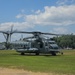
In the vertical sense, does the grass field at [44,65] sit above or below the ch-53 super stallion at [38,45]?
below

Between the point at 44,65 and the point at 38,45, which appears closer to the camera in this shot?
the point at 44,65

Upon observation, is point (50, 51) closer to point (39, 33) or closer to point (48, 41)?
point (48, 41)

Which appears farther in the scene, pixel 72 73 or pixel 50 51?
pixel 50 51

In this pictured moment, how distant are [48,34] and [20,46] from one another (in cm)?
756

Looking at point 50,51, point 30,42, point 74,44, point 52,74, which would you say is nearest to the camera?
point 52,74

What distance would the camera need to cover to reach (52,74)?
22.9 m

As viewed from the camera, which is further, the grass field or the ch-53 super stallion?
the ch-53 super stallion

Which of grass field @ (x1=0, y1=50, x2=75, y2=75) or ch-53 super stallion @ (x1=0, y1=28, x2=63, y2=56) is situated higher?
ch-53 super stallion @ (x1=0, y1=28, x2=63, y2=56)

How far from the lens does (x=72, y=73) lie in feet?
78.5

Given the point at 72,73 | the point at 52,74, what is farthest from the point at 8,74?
the point at 72,73

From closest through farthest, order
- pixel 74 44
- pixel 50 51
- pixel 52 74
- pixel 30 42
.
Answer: pixel 52 74 → pixel 50 51 → pixel 30 42 → pixel 74 44

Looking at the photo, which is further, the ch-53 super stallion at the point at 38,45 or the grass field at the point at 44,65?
the ch-53 super stallion at the point at 38,45

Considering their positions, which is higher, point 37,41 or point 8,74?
point 37,41

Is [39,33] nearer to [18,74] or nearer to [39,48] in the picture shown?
[39,48]
